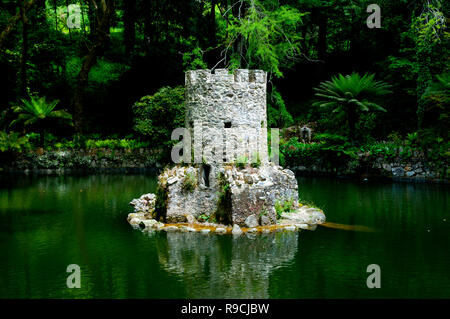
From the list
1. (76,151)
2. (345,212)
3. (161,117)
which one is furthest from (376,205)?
(76,151)

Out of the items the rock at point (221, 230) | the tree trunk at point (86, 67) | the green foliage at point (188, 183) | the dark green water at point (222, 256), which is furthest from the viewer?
the tree trunk at point (86, 67)

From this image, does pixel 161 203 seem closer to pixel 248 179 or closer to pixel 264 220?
pixel 248 179

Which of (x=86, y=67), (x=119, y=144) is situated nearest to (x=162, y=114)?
(x=119, y=144)

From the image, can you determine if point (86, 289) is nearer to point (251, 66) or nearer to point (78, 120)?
point (251, 66)

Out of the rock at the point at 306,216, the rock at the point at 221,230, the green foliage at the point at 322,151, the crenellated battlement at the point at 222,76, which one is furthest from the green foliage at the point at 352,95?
the rock at the point at 221,230

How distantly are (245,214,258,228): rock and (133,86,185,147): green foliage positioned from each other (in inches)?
516

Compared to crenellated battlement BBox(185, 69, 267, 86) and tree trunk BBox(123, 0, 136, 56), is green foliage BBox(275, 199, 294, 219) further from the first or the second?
tree trunk BBox(123, 0, 136, 56)

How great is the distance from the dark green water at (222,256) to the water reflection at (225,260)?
0.02 m

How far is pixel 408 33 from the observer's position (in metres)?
26.9

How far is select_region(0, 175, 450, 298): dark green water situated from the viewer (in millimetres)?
8508

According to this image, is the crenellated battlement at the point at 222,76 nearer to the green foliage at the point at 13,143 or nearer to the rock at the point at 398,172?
the rock at the point at 398,172

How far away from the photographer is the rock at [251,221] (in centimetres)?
1295

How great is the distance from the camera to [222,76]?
13844 millimetres

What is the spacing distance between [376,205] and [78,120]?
19274 mm
